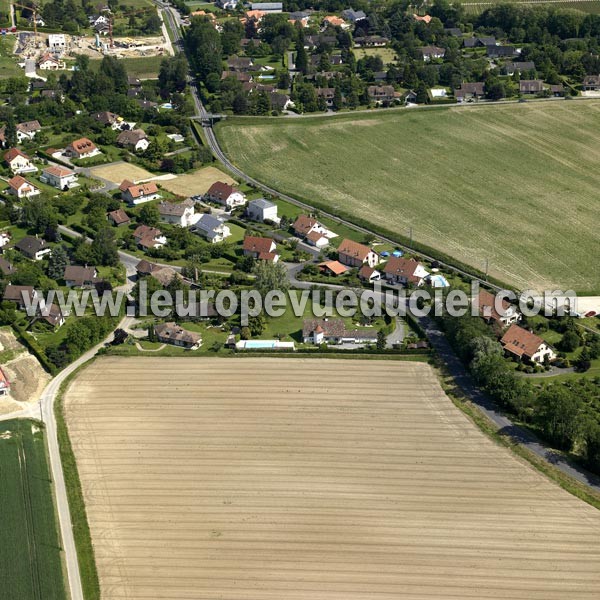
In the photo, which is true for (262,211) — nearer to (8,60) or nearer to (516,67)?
(516,67)

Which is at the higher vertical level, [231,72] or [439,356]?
[231,72]

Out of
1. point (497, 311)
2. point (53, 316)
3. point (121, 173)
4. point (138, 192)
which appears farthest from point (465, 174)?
point (53, 316)

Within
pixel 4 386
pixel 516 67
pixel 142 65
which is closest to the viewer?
pixel 4 386

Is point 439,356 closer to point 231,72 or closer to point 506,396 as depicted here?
point 506,396

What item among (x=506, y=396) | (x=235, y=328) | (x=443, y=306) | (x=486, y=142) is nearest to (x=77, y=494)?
(x=235, y=328)

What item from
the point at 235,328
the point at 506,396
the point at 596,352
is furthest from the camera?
the point at 235,328

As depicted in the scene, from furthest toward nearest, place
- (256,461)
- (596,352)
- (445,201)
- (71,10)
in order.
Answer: (71,10) → (445,201) → (596,352) → (256,461)

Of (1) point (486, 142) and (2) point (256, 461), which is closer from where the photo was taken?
(2) point (256, 461)
